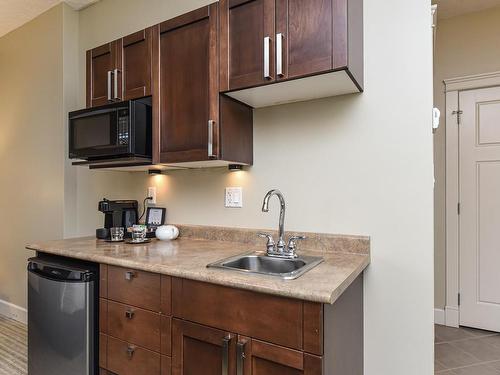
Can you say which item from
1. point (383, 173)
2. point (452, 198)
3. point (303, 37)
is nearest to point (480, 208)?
point (452, 198)

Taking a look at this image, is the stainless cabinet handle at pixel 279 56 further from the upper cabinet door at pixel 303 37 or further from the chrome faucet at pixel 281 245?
the chrome faucet at pixel 281 245

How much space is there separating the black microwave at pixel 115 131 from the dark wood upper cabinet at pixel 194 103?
90mm

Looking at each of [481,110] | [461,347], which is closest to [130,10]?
[481,110]

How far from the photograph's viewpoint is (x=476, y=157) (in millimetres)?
2875

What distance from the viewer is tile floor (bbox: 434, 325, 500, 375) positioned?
222 cm

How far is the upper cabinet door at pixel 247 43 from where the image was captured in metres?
1.50

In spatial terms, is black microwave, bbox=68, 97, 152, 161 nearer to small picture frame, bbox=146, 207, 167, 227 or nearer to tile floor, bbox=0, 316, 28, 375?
small picture frame, bbox=146, 207, 167, 227

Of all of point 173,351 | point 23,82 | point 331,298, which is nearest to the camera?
point 331,298

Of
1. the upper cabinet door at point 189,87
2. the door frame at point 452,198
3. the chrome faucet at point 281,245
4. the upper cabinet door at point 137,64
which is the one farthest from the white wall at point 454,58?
the upper cabinet door at point 137,64

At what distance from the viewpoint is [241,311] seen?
1.21m

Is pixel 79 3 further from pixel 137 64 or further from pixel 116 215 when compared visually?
pixel 116 215

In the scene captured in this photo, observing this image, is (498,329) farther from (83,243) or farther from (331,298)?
(83,243)

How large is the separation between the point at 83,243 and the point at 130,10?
1835 millimetres

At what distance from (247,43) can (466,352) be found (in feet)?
8.88
